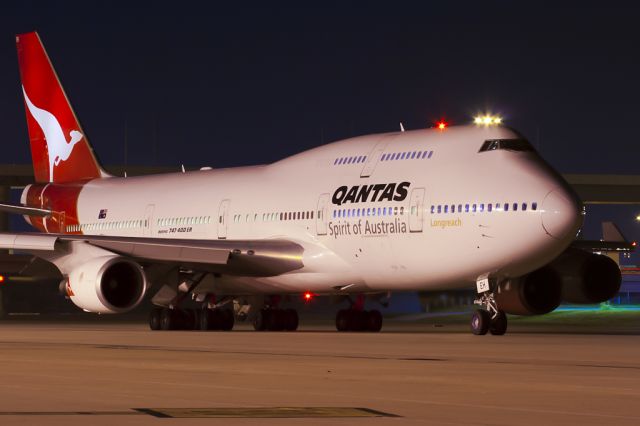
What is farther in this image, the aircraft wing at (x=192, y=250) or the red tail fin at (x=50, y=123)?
the red tail fin at (x=50, y=123)

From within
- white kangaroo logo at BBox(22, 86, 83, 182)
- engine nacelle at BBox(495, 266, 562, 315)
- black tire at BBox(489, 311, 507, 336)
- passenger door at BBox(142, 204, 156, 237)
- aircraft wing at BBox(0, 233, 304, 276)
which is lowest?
black tire at BBox(489, 311, 507, 336)

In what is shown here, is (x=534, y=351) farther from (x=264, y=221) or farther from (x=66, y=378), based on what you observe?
(x=264, y=221)

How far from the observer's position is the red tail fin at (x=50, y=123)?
42844 millimetres

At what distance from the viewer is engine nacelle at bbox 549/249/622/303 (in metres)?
31.2

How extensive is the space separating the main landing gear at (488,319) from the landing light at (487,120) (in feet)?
12.2

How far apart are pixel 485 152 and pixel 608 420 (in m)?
18.0

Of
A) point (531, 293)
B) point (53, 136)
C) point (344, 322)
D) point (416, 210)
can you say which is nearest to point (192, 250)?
point (344, 322)

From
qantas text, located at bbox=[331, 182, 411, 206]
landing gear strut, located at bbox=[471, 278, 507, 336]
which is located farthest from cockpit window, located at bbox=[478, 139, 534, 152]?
landing gear strut, located at bbox=[471, 278, 507, 336]

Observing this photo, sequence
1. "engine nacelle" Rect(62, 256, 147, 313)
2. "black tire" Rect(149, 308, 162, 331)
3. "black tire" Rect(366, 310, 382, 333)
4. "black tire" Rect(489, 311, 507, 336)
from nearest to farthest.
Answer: "black tire" Rect(489, 311, 507, 336) → "engine nacelle" Rect(62, 256, 147, 313) → "black tire" Rect(366, 310, 382, 333) → "black tire" Rect(149, 308, 162, 331)

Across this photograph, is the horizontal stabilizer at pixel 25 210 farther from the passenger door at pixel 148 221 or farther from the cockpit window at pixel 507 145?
the cockpit window at pixel 507 145

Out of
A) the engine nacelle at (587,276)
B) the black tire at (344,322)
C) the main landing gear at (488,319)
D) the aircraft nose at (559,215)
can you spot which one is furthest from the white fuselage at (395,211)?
the engine nacelle at (587,276)

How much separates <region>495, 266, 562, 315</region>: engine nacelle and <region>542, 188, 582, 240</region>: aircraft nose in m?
3.25

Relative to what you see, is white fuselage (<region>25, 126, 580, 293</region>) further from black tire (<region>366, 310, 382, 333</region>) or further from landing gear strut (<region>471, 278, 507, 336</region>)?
black tire (<region>366, 310, 382, 333</region>)

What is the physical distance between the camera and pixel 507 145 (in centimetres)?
2800
